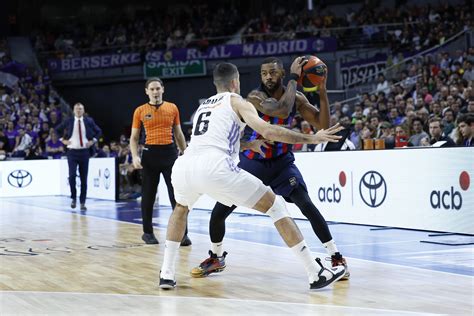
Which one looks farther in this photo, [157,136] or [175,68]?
[175,68]

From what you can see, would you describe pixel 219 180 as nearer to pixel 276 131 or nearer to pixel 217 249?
pixel 276 131

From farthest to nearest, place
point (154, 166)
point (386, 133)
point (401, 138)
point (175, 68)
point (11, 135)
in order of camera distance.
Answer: point (175, 68) < point (11, 135) < point (386, 133) < point (401, 138) < point (154, 166)

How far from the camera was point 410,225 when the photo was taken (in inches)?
439

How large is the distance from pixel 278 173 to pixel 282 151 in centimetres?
21

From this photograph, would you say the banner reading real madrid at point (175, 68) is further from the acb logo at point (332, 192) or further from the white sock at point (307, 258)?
the white sock at point (307, 258)

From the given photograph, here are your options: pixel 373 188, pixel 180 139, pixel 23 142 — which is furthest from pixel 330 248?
pixel 23 142

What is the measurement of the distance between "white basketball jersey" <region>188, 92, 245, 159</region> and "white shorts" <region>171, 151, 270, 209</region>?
87 mm

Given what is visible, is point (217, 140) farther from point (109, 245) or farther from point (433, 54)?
point (433, 54)

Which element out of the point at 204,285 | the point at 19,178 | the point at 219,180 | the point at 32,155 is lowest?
the point at 204,285

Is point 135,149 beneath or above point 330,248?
above

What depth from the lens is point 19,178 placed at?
72.7 feet

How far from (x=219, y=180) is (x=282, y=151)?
1238 mm

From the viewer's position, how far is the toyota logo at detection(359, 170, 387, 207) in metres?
11.6

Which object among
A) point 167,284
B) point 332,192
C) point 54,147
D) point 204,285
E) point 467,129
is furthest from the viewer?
point 54,147
